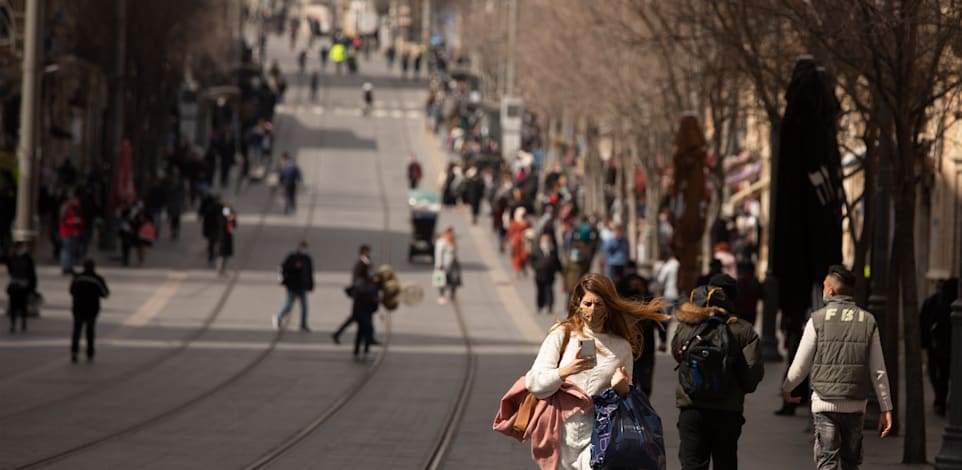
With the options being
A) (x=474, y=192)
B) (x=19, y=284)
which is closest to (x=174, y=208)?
(x=474, y=192)

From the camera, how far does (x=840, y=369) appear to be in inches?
544

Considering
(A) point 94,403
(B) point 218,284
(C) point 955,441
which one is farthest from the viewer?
(B) point 218,284

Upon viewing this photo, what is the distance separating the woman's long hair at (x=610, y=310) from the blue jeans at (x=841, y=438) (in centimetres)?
291

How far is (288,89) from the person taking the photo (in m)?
113

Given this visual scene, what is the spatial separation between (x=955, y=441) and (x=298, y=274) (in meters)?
18.2

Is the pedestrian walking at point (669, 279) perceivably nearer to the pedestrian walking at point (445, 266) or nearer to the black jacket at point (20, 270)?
the pedestrian walking at point (445, 266)

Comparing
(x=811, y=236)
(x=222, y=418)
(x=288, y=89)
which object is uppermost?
(x=288, y=89)

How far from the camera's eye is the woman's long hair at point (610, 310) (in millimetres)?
11117

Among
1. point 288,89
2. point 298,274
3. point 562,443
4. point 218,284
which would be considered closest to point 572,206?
point 218,284

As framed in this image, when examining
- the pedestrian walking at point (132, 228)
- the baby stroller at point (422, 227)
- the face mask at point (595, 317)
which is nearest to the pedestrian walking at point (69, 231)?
the pedestrian walking at point (132, 228)

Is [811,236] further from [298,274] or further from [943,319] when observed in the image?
[298,274]

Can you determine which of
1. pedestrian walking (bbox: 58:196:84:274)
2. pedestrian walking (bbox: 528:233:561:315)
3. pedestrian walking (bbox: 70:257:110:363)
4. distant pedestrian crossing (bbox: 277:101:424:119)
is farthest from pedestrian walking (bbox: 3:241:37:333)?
distant pedestrian crossing (bbox: 277:101:424:119)

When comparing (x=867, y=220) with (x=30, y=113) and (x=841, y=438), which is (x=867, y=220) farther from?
(x=30, y=113)

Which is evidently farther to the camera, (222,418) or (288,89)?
(288,89)
